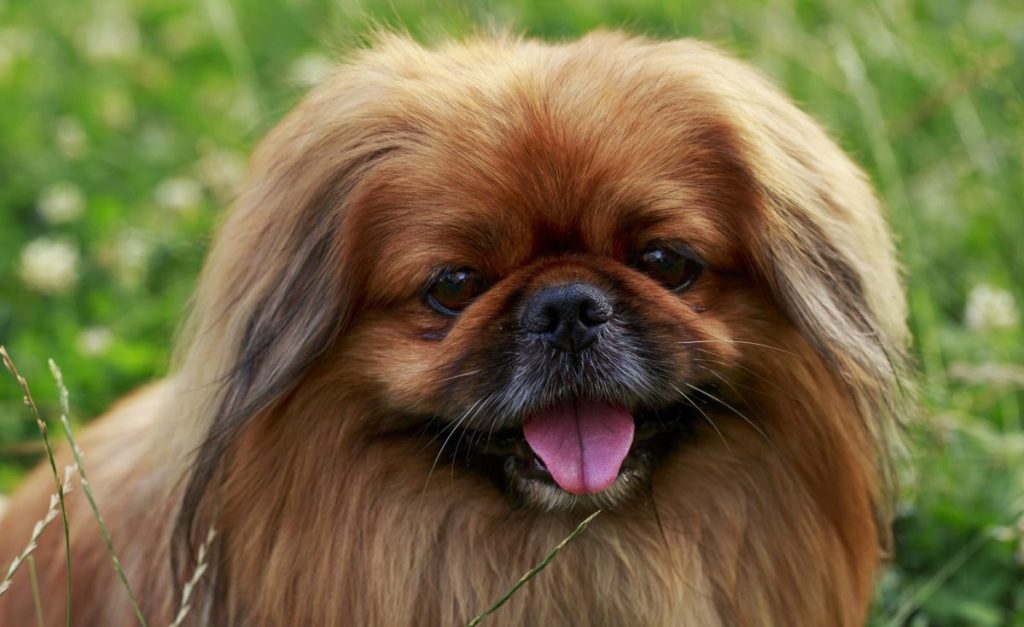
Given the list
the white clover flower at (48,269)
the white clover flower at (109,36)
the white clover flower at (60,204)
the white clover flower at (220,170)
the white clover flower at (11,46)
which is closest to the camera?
the white clover flower at (48,269)

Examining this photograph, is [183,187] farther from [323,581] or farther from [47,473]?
[323,581]

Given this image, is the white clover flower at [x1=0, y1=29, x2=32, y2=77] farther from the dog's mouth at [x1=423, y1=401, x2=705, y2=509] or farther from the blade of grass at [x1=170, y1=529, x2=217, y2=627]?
the dog's mouth at [x1=423, y1=401, x2=705, y2=509]

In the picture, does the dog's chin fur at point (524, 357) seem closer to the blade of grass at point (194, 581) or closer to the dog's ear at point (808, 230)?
the dog's ear at point (808, 230)

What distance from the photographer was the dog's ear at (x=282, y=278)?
2475 mm

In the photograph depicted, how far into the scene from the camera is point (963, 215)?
461 centimetres

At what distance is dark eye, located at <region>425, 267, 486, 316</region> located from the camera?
2.43 meters

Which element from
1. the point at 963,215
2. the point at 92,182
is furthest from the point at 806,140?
the point at 92,182

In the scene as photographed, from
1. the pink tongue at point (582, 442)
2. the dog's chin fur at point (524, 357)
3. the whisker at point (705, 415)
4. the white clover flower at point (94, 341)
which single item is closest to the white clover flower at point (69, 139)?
the white clover flower at point (94, 341)

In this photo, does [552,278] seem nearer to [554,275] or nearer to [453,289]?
[554,275]

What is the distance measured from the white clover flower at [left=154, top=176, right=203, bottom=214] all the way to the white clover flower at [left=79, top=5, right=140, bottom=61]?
967mm

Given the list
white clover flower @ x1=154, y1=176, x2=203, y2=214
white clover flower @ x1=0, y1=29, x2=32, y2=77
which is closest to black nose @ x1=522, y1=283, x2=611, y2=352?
white clover flower @ x1=154, y1=176, x2=203, y2=214

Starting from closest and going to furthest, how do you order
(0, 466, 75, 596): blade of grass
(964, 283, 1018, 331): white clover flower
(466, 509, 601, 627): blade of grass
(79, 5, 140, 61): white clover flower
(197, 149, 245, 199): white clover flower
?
(0, 466, 75, 596): blade of grass → (466, 509, 601, 627): blade of grass → (964, 283, 1018, 331): white clover flower → (197, 149, 245, 199): white clover flower → (79, 5, 140, 61): white clover flower

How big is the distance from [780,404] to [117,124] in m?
3.46

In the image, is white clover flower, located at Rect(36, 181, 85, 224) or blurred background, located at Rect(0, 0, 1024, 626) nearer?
blurred background, located at Rect(0, 0, 1024, 626)
